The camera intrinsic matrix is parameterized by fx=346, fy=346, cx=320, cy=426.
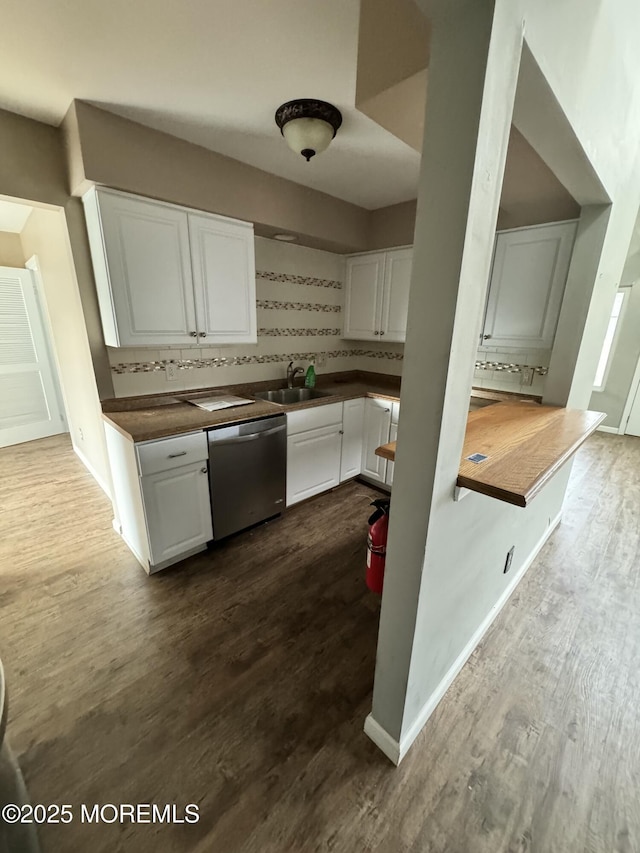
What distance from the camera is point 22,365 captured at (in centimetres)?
402

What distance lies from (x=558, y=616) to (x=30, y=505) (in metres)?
3.86

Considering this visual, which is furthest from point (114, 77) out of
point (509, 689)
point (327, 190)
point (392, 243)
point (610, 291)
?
point (509, 689)

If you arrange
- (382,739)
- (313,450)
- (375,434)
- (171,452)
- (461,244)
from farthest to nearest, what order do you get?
(375,434) < (313,450) < (171,452) < (382,739) < (461,244)

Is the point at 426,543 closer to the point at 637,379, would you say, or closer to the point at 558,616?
the point at 558,616

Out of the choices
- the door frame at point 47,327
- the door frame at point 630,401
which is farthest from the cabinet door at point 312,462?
the door frame at point 630,401

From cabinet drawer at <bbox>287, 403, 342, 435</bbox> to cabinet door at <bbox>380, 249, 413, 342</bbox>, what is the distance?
34.3 inches

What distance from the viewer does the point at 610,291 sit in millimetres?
2205

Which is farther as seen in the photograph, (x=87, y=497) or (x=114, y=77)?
(x=87, y=497)

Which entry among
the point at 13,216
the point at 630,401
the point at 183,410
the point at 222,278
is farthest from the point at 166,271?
the point at 630,401

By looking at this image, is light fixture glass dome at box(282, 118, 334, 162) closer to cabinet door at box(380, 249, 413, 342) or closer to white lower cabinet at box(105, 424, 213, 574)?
cabinet door at box(380, 249, 413, 342)

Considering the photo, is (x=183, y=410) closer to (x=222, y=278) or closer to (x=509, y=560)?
(x=222, y=278)

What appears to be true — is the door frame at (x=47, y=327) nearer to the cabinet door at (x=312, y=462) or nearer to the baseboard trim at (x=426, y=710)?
the cabinet door at (x=312, y=462)

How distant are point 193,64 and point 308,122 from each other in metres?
0.53

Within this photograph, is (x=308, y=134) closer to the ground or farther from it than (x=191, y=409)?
farther from it
